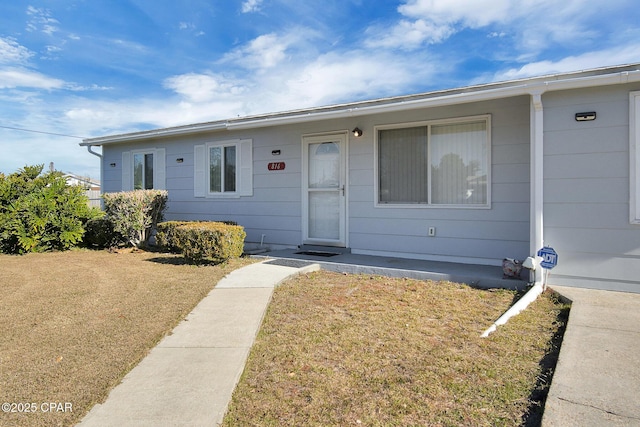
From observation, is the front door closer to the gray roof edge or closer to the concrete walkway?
the gray roof edge

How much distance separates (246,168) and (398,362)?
6378mm

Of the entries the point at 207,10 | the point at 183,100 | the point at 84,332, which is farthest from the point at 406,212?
the point at 183,100

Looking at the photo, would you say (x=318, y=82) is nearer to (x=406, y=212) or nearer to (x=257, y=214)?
(x=257, y=214)

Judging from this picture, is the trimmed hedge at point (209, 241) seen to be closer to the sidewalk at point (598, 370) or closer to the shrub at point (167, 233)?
the shrub at point (167, 233)

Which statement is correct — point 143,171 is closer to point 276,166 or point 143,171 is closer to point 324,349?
point 276,166

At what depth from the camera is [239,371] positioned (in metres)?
2.74

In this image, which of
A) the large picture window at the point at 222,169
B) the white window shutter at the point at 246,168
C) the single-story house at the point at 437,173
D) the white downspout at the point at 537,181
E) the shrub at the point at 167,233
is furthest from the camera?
the large picture window at the point at 222,169

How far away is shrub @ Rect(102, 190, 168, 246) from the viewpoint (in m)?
8.11

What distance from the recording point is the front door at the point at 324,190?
7.40 metres

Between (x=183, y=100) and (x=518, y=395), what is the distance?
17.8 metres

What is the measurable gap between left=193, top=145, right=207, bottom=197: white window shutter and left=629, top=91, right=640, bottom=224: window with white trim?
7714 millimetres

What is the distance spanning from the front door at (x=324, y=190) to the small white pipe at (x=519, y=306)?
3.47 m

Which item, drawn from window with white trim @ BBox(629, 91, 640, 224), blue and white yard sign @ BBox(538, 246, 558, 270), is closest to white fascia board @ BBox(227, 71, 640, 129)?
window with white trim @ BBox(629, 91, 640, 224)

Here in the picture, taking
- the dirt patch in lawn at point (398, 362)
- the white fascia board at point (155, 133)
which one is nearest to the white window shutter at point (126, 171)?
the white fascia board at point (155, 133)
